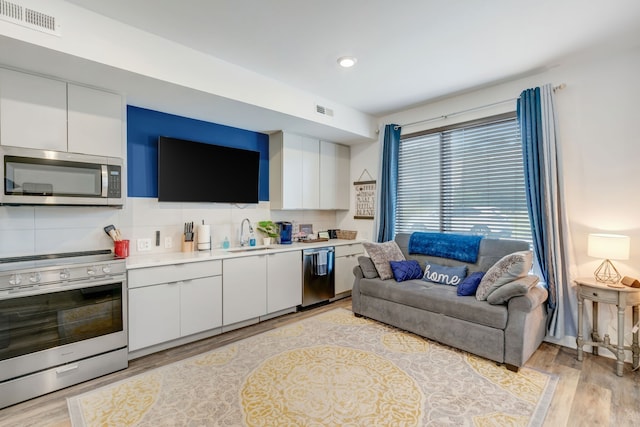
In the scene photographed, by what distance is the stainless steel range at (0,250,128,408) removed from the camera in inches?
82.1

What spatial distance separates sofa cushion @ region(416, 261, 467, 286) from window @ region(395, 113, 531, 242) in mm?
615

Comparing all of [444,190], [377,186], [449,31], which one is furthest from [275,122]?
[444,190]

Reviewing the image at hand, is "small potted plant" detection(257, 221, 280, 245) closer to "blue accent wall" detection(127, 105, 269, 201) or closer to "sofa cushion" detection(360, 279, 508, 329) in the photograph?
"blue accent wall" detection(127, 105, 269, 201)

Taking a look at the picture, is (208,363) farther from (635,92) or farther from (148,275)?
(635,92)

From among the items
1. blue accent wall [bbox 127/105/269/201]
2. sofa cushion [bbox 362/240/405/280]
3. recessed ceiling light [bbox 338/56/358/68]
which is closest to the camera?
recessed ceiling light [bbox 338/56/358/68]

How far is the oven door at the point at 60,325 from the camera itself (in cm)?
209

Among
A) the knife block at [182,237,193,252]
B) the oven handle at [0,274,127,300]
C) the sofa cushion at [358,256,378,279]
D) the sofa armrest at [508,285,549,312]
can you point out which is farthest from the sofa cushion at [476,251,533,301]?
the oven handle at [0,274,127,300]

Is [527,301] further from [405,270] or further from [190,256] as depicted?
[190,256]

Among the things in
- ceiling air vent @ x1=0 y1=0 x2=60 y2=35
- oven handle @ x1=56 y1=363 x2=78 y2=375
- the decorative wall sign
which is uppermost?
ceiling air vent @ x1=0 y1=0 x2=60 y2=35

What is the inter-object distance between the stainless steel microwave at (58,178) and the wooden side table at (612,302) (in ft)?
13.6

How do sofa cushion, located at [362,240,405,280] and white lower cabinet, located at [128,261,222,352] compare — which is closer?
white lower cabinet, located at [128,261,222,352]

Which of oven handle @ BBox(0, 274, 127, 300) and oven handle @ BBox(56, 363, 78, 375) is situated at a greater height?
oven handle @ BBox(0, 274, 127, 300)

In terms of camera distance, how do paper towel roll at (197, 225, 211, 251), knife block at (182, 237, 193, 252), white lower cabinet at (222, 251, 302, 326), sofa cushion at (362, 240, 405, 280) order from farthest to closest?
sofa cushion at (362, 240, 405, 280), paper towel roll at (197, 225, 211, 251), knife block at (182, 237, 193, 252), white lower cabinet at (222, 251, 302, 326)

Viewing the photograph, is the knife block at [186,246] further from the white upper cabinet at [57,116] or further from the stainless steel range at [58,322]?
the white upper cabinet at [57,116]
